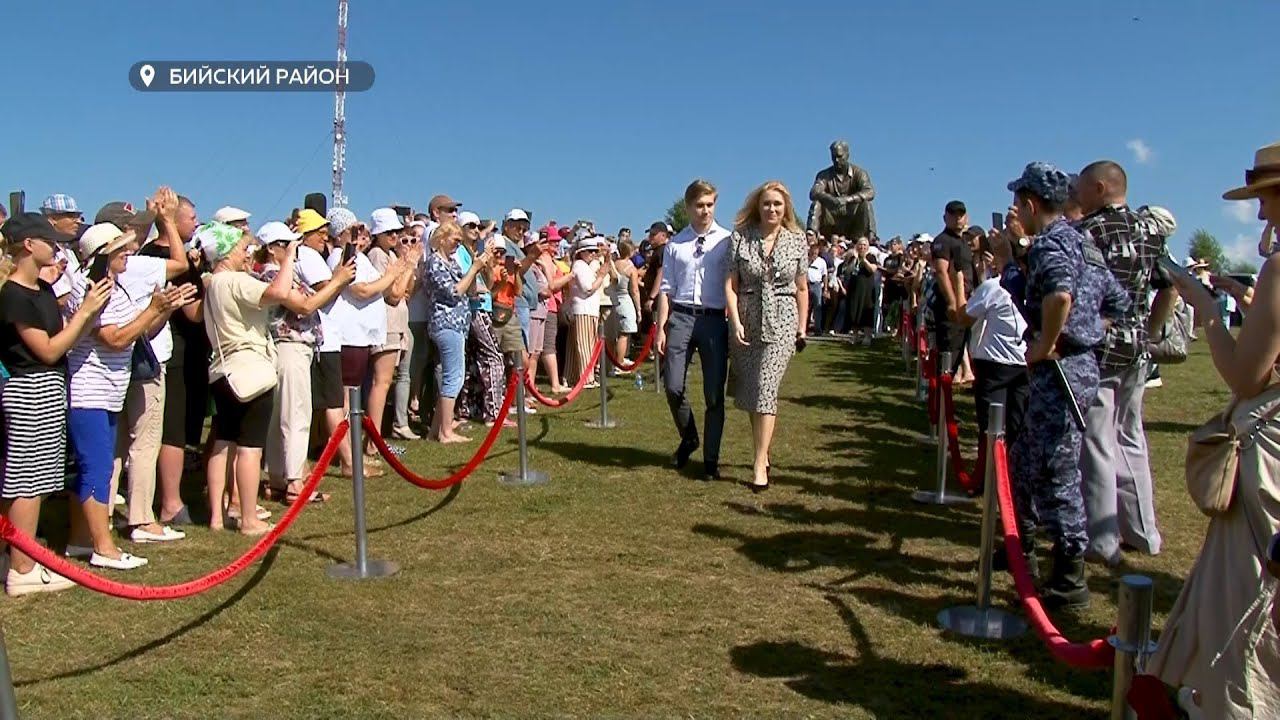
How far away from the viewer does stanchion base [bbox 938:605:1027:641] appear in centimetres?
464

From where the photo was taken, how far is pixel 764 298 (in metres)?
7.33

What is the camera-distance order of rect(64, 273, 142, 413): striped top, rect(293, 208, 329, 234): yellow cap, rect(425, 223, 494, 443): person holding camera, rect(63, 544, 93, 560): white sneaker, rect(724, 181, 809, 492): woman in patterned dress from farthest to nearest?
rect(425, 223, 494, 443): person holding camera, rect(724, 181, 809, 492): woman in patterned dress, rect(293, 208, 329, 234): yellow cap, rect(63, 544, 93, 560): white sneaker, rect(64, 273, 142, 413): striped top

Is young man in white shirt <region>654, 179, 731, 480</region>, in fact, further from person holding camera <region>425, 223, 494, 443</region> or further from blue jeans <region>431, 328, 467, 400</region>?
blue jeans <region>431, 328, 467, 400</region>

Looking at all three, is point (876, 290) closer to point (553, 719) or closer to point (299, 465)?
point (299, 465)

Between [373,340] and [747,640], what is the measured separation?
424 cm

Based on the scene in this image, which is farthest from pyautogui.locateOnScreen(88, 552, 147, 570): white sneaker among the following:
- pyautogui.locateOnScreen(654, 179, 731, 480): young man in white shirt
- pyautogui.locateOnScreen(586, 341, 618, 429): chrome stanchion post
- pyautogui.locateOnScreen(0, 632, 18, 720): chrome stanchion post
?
pyautogui.locateOnScreen(586, 341, 618, 429): chrome stanchion post

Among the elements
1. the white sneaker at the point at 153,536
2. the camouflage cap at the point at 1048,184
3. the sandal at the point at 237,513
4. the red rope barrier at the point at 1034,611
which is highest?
the camouflage cap at the point at 1048,184

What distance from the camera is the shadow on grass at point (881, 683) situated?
12.9 feet

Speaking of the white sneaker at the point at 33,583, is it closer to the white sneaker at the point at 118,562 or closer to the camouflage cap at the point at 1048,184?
the white sneaker at the point at 118,562

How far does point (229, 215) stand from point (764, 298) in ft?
12.4

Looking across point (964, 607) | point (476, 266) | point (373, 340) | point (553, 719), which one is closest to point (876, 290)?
point (476, 266)

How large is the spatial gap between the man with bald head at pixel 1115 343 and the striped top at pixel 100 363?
530 centimetres

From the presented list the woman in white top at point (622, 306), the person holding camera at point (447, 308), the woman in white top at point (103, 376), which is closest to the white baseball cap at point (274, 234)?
the woman in white top at point (103, 376)

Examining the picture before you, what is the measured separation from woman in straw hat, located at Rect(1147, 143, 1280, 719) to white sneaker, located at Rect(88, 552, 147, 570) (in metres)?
5.22
